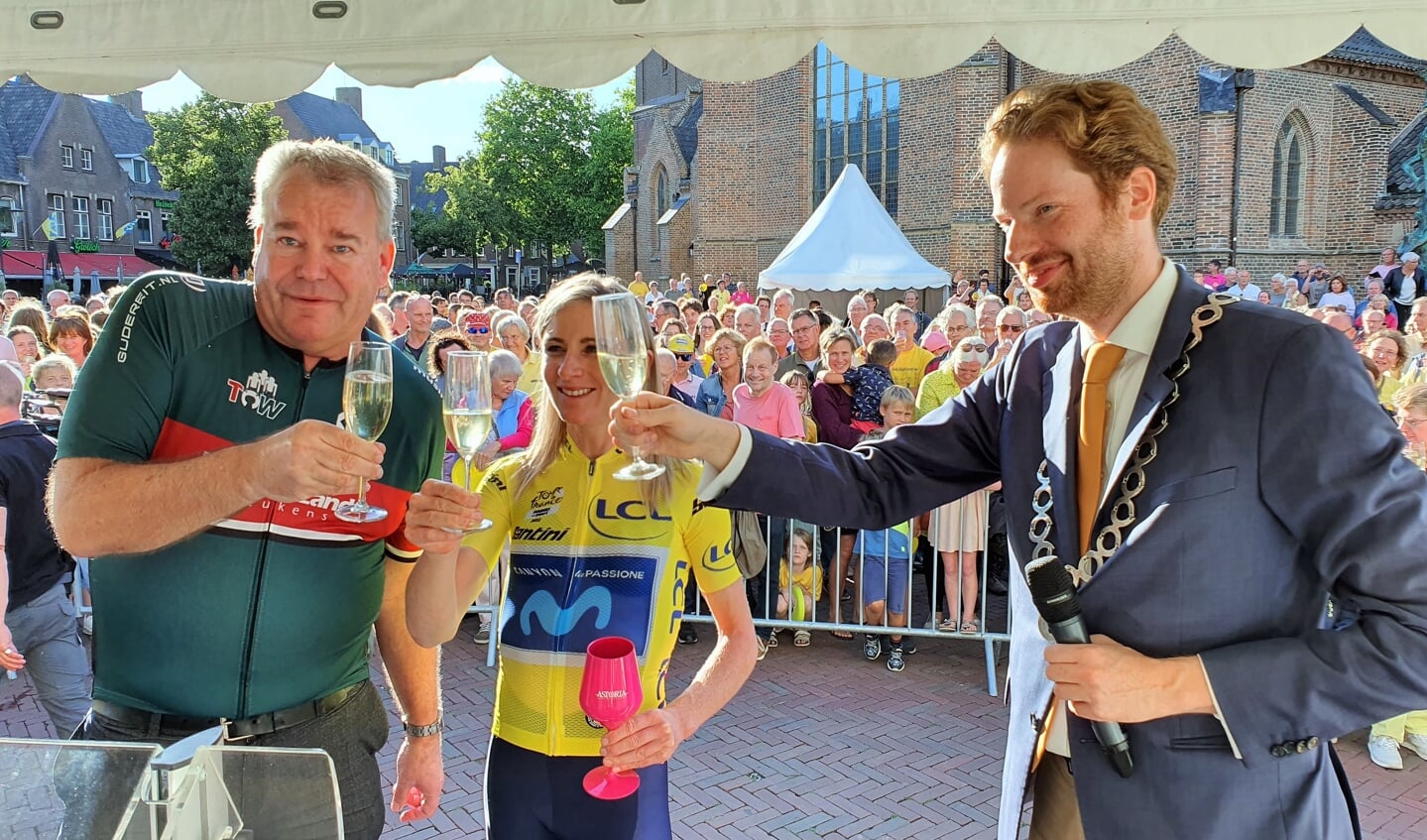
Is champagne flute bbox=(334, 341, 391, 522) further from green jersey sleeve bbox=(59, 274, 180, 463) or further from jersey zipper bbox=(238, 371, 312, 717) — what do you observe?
green jersey sleeve bbox=(59, 274, 180, 463)

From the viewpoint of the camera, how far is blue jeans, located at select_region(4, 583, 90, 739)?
172 inches

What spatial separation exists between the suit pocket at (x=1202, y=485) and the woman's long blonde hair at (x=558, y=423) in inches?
49.1

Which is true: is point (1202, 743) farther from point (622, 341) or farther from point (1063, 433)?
point (622, 341)

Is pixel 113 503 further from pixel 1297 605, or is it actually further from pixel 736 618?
pixel 1297 605

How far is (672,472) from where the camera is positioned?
2.53m

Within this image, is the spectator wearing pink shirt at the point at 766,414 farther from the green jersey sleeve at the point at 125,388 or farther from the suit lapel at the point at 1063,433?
the green jersey sleeve at the point at 125,388

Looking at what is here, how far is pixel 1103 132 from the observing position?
6.07 feet

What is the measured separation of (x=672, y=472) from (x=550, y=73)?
1.48 m

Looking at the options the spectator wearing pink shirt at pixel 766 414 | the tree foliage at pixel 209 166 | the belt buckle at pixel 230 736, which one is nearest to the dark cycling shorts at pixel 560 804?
the belt buckle at pixel 230 736

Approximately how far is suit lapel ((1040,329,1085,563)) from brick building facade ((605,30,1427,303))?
18818 mm

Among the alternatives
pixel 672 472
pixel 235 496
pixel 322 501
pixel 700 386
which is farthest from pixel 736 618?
pixel 700 386

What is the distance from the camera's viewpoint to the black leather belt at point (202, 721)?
207cm

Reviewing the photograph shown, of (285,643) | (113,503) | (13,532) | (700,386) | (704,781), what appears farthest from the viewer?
(700,386)

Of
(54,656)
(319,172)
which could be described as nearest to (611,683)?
(319,172)
